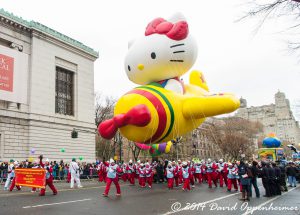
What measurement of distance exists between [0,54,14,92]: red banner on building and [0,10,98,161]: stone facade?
5.15 feet

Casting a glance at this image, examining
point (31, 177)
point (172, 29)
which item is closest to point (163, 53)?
point (172, 29)

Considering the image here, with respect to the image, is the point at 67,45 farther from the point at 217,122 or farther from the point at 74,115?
the point at 217,122

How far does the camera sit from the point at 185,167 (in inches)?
633

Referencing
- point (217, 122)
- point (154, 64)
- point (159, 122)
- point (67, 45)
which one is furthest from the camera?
point (217, 122)

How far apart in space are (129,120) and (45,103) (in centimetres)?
2590

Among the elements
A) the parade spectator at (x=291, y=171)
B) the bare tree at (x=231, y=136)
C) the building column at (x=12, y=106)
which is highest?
the building column at (x=12, y=106)

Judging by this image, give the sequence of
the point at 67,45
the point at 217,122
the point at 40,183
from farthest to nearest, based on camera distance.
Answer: the point at 217,122, the point at 67,45, the point at 40,183

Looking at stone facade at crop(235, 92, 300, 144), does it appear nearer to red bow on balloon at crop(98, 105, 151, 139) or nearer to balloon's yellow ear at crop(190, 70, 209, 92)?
balloon's yellow ear at crop(190, 70, 209, 92)

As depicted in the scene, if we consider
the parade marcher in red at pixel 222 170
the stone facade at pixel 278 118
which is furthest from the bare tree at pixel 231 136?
the stone facade at pixel 278 118

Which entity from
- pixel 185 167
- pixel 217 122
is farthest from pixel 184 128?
pixel 217 122

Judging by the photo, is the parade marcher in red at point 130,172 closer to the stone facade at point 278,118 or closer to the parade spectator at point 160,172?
the parade spectator at point 160,172

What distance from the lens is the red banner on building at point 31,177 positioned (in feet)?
47.1

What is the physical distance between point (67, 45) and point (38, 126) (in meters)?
10.6

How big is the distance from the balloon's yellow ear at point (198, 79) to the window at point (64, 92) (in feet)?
85.2
